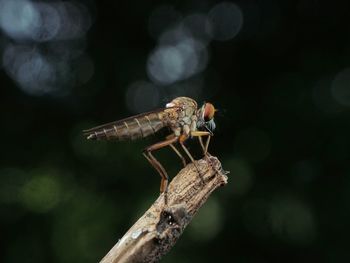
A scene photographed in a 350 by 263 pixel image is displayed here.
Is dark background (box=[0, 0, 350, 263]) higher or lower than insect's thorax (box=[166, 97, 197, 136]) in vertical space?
lower

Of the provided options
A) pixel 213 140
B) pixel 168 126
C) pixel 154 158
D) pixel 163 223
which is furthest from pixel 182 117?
pixel 213 140

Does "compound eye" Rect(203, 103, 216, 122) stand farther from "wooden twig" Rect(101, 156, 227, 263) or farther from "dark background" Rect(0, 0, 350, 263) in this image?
"dark background" Rect(0, 0, 350, 263)

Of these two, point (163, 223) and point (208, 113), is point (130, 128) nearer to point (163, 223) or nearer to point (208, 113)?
point (208, 113)

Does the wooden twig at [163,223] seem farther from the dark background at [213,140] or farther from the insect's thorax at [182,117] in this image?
the dark background at [213,140]

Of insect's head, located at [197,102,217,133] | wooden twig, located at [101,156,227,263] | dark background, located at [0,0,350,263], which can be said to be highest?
wooden twig, located at [101,156,227,263]

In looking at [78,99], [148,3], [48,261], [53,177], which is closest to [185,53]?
[148,3]

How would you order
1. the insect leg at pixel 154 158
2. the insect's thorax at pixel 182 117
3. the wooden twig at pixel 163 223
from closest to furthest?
the wooden twig at pixel 163 223 → the insect leg at pixel 154 158 → the insect's thorax at pixel 182 117


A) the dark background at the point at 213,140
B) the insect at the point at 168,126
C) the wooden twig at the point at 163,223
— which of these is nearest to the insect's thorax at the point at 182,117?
the insect at the point at 168,126

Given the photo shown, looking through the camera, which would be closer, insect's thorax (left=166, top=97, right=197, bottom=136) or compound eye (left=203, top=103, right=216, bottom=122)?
insect's thorax (left=166, top=97, right=197, bottom=136)

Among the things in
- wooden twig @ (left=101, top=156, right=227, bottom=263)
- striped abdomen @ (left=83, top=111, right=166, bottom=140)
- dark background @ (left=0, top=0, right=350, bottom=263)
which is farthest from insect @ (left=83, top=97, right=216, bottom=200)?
dark background @ (left=0, top=0, right=350, bottom=263)
